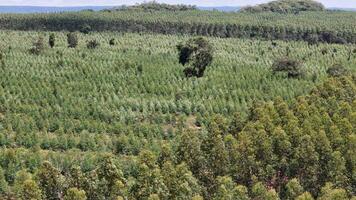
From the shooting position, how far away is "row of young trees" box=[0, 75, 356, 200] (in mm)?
26375

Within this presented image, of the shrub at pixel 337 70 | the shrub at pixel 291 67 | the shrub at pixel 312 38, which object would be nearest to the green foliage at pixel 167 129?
the shrub at pixel 337 70

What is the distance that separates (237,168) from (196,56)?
4142 cm

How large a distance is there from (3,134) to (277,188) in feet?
80.3

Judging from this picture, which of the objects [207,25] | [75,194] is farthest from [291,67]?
[207,25]

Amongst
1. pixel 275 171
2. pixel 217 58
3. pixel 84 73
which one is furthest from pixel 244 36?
pixel 275 171

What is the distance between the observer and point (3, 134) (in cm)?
4603

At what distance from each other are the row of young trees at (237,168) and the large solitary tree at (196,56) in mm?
26917

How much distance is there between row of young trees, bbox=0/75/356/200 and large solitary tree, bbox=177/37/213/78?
88.3 feet

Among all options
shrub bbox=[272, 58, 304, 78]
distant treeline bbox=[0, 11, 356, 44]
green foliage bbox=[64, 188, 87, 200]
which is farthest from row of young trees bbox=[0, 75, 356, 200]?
distant treeline bbox=[0, 11, 356, 44]

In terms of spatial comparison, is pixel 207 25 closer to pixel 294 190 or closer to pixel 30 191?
pixel 294 190

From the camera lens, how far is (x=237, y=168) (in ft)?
105

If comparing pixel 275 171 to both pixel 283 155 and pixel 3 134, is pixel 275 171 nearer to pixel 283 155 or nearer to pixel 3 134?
pixel 283 155

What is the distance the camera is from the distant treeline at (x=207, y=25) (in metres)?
146

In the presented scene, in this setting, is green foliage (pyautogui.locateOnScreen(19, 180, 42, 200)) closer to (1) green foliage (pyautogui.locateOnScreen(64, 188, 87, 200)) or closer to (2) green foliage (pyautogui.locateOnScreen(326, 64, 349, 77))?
(1) green foliage (pyautogui.locateOnScreen(64, 188, 87, 200))
